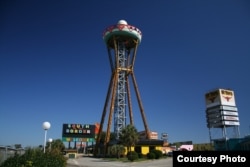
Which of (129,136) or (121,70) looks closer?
(129,136)

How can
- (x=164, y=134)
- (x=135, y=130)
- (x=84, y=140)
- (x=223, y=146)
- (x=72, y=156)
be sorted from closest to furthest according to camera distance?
(x=135, y=130) < (x=72, y=156) < (x=223, y=146) < (x=84, y=140) < (x=164, y=134)

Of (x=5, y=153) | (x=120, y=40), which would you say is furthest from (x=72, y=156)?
(x=5, y=153)

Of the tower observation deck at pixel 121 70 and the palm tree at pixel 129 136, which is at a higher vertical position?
the tower observation deck at pixel 121 70

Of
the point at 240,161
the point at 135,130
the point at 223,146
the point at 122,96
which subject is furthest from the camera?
the point at 122,96

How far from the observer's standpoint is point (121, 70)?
87.0m

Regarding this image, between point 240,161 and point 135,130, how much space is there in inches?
2026

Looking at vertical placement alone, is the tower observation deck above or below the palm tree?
above

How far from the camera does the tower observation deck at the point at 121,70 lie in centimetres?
8431

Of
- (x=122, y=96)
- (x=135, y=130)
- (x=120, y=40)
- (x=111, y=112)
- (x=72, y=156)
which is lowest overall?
(x=72, y=156)

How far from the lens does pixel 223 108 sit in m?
80.0

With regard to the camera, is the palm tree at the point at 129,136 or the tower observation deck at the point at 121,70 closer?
the palm tree at the point at 129,136

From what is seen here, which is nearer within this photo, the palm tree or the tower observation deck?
the palm tree

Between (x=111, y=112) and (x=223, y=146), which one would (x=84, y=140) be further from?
(x=223, y=146)

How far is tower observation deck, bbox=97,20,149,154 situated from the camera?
84.3 meters
